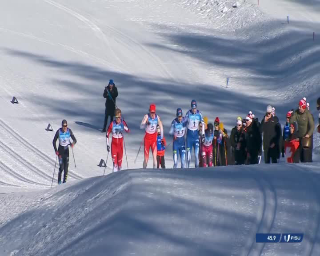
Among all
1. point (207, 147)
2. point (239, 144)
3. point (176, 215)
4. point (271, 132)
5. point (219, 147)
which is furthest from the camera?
point (219, 147)

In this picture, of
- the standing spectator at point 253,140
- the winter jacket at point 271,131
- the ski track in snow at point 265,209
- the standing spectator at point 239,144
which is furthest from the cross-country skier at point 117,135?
the ski track in snow at point 265,209

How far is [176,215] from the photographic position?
40.7 ft

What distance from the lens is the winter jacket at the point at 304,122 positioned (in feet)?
55.6

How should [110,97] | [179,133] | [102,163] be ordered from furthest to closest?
[110,97] → [102,163] → [179,133]

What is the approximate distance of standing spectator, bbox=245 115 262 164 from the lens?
18125mm

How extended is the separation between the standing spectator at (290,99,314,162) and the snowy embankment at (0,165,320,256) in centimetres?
162

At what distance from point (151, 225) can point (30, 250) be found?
7.49ft

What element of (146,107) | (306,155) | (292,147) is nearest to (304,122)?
(306,155)

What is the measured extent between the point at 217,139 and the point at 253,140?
178 cm

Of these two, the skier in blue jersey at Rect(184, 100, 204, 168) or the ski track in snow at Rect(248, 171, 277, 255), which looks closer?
the ski track in snow at Rect(248, 171, 277, 255)

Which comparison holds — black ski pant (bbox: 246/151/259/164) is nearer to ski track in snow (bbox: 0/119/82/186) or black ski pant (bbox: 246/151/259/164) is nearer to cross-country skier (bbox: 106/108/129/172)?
cross-country skier (bbox: 106/108/129/172)

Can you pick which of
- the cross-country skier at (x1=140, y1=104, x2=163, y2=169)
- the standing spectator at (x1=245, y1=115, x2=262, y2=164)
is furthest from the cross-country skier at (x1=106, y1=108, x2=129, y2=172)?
the standing spectator at (x1=245, y1=115, x2=262, y2=164)

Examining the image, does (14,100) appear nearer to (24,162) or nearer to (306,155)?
(24,162)

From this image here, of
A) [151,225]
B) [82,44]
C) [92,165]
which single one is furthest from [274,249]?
[82,44]
